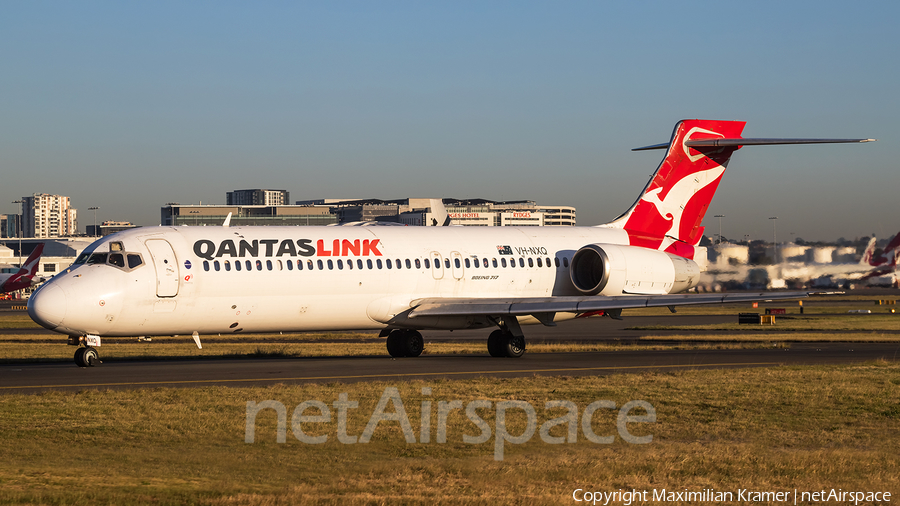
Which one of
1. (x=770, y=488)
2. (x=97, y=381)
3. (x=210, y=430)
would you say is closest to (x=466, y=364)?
(x=97, y=381)

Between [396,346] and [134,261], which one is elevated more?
[134,261]

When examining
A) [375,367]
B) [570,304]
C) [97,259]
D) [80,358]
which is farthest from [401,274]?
[80,358]

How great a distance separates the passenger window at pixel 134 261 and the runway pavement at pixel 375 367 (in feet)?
8.98

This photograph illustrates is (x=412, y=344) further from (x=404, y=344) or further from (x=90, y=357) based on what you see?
(x=90, y=357)

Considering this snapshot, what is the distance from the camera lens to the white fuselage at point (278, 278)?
25.5 m

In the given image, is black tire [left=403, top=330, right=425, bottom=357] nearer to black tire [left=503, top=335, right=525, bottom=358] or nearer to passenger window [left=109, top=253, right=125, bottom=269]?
black tire [left=503, top=335, right=525, bottom=358]

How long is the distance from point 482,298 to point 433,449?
18511mm

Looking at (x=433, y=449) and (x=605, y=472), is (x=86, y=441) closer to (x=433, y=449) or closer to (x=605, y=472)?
(x=433, y=449)

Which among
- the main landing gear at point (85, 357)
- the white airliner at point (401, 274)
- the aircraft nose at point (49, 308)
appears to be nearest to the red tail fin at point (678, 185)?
the white airliner at point (401, 274)

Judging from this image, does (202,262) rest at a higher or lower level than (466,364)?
higher

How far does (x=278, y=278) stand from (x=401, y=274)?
4208 millimetres

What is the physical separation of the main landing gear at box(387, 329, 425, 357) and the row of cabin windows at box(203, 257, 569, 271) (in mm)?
2394

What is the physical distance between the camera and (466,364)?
27.5m

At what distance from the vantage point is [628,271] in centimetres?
3316
